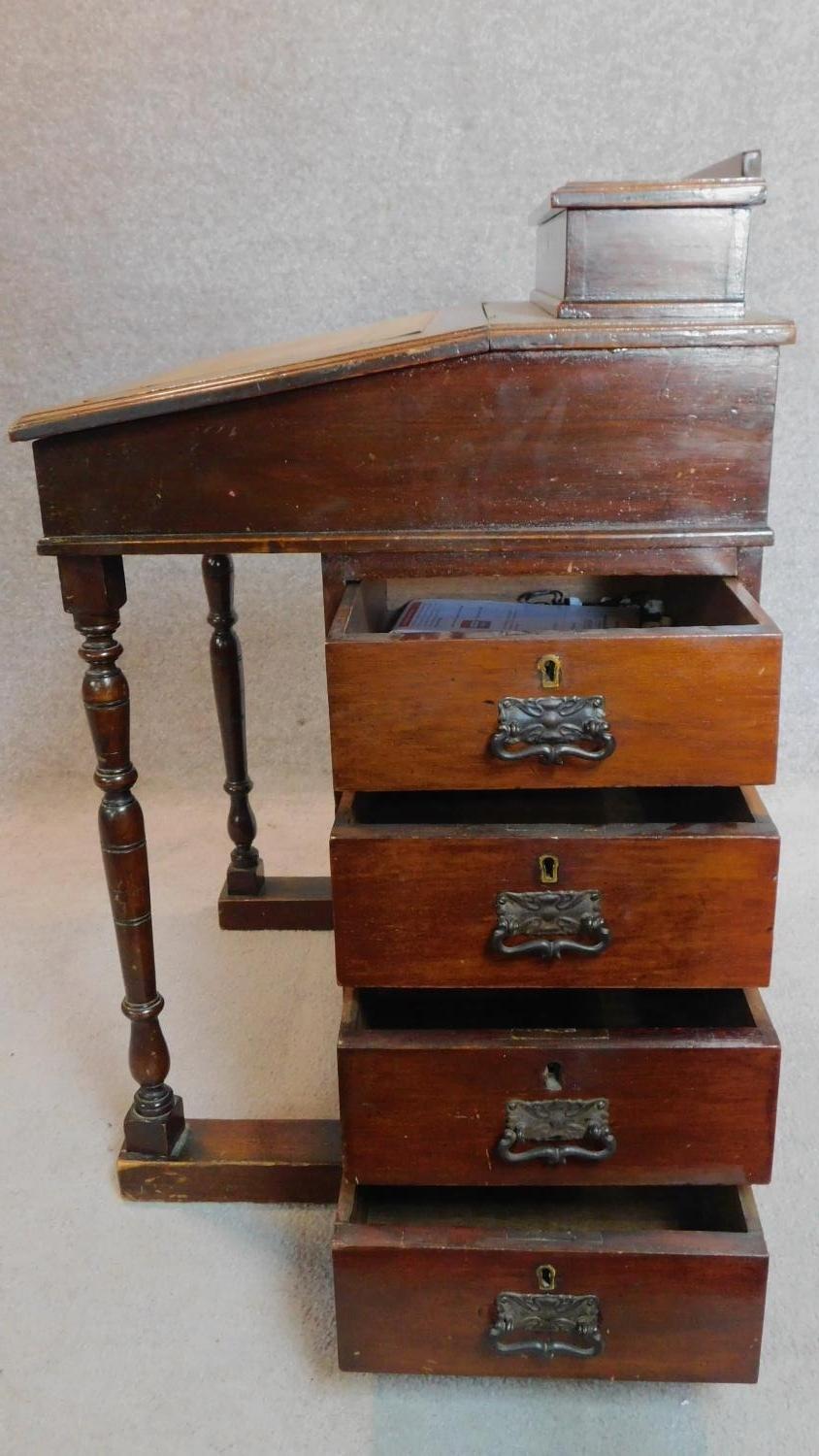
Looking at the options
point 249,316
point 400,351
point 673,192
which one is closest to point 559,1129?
point 400,351

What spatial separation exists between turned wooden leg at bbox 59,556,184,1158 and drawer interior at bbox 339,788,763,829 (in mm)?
237

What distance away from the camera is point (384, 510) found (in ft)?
3.53

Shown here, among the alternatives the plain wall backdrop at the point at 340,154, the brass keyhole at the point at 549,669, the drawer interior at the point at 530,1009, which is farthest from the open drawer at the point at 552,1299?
the plain wall backdrop at the point at 340,154

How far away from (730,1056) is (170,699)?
1.55 meters

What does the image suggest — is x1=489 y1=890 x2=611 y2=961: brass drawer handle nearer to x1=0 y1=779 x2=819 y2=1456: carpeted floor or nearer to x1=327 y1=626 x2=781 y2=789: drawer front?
x1=327 y1=626 x2=781 y2=789: drawer front

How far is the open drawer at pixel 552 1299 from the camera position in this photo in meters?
1.00

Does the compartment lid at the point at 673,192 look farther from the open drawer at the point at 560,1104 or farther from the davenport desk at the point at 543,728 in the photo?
the open drawer at the point at 560,1104

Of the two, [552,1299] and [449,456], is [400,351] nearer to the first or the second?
[449,456]

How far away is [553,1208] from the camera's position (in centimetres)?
114

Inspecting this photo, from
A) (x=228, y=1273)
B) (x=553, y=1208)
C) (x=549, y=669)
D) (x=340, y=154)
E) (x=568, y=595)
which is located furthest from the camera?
(x=340, y=154)

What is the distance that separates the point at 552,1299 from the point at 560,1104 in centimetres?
15

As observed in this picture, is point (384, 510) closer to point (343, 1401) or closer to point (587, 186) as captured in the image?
point (587, 186)

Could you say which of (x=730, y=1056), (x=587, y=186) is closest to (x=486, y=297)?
(x=587, y=186)

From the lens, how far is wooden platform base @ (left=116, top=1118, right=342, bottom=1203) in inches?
52.0
